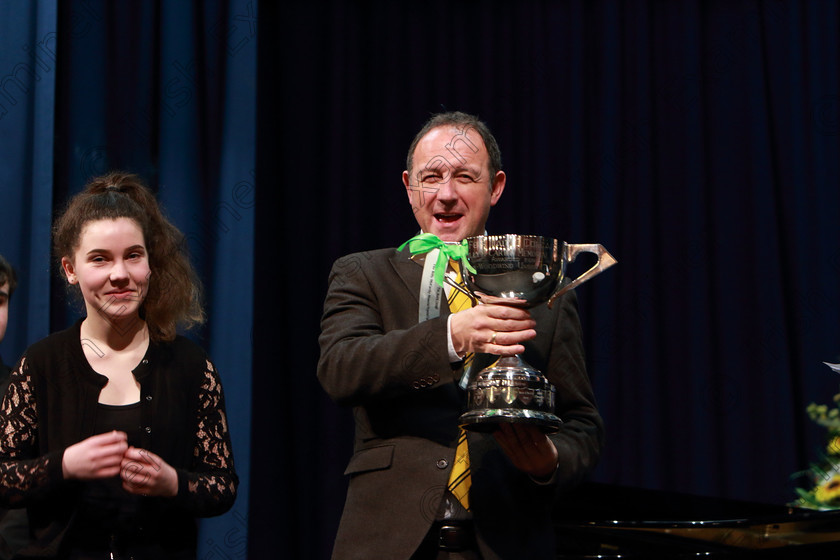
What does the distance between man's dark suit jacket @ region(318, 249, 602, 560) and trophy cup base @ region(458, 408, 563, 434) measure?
93 mm

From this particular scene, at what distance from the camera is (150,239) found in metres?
2.07

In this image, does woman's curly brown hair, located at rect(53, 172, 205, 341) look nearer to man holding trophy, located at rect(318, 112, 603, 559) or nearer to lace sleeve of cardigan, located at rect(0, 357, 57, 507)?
lace sleeve of cardigan, located at rect(0, 357, 57, 507)

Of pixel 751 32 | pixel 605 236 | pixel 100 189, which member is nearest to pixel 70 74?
pixel 100 189

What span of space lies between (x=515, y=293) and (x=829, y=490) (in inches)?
77.4

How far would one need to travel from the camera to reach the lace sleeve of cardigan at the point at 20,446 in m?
1.80

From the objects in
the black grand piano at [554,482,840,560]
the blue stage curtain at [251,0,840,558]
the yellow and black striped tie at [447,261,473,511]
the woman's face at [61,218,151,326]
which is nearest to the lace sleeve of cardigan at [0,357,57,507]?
the woman's face at [61,218,151,326]

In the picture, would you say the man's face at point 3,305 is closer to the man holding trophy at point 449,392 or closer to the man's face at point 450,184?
the man holding trophy at point 449,392

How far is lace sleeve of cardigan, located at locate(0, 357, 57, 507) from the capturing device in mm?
1805

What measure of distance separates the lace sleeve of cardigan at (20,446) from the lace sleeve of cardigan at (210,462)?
27 cm

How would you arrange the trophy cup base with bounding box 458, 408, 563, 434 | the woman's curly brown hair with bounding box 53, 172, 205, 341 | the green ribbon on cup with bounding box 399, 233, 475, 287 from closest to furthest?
the trophy cup base with bounding box 458, 408, 563, 434
the green ribbon on cup with bounding box 399, 233, 475, 287
the woman's curly brown hair with bounding box 53, 172, 205, 341

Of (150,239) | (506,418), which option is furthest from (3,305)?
(506,418)

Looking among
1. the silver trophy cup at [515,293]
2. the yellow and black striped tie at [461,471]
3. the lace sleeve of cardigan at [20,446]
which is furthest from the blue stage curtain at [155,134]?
the silver trophy cup at [515,293]

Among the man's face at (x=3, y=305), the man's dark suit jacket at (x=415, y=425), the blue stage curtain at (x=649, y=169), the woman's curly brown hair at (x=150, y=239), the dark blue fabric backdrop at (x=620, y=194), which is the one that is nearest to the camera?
the man's dark suit jacket at (x=415, y=425)

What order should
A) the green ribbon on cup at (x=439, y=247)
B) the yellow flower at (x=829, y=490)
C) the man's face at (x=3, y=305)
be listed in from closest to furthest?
the green ribbon on cup at (x=439, y=247) < the yellow flower at (x=829, y=490) < the man's face at (x=3, y=305)
